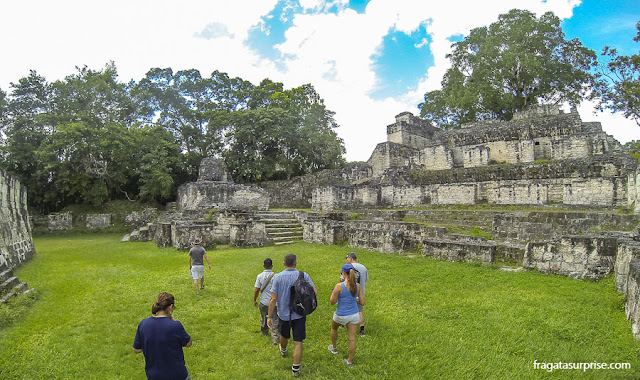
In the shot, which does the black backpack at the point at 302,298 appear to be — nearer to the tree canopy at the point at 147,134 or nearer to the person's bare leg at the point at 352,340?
the person's bare leg at the point at 352,340

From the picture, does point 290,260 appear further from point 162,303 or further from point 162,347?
point 162,347

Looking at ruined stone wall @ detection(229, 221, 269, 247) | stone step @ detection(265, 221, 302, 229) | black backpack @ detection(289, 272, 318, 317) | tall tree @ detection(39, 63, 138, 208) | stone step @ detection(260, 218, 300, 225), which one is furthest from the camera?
tall tree @ detection(39, 63, 138, 208)

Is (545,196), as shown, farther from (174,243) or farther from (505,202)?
(174,243)

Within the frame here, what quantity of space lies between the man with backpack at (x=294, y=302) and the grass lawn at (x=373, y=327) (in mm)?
368

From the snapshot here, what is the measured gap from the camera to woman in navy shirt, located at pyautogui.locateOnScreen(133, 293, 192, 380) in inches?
109

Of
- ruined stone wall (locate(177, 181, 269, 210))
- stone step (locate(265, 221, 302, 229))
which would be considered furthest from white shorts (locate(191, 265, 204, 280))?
ruined stone wall (locate(177, 181, 269, 210))

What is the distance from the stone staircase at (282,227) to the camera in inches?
572

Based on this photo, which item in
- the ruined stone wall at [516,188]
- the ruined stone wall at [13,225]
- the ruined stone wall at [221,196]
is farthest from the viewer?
the ruined stone wall at [221,196]

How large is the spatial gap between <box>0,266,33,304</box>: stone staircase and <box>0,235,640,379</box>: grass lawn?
267mm

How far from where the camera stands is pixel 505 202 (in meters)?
14.4

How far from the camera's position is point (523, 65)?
865 inches

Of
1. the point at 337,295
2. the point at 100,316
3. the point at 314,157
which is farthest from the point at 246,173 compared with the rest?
the point at 337,295

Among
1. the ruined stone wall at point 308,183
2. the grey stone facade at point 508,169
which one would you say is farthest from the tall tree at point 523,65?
the ruined stone wall at point 308,183

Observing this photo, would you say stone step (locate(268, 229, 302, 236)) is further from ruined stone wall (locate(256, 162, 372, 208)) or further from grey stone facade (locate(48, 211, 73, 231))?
grey stone facade (locate(48, 211, 73, 231))
